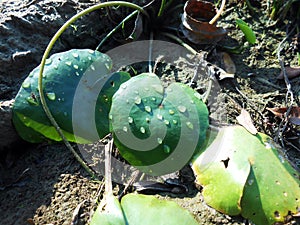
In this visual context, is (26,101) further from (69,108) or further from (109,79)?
(109,79)

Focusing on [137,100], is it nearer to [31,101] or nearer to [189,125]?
[189,125]

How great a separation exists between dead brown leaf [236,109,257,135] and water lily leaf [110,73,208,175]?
0.38ft

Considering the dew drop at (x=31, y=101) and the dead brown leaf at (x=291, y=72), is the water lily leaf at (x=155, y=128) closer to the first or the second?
the dew drop at (x=31, y=101)

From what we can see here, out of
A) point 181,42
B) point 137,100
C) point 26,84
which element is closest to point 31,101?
point 26,84

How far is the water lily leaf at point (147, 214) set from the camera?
1142 millimetres

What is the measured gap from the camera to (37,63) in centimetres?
151

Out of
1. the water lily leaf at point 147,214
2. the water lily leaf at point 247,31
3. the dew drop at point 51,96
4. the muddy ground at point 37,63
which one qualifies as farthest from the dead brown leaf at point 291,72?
the dew drop at point 51,96

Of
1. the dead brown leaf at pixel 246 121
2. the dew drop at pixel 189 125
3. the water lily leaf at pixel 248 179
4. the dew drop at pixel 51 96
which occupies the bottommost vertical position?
the water lily leaf at pixel 248 179

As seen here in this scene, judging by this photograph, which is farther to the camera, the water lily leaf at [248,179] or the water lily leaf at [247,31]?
the water lily leaf at [247,31]

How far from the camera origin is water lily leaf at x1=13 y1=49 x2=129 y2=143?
53.3 inches

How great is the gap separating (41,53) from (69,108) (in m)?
0.28

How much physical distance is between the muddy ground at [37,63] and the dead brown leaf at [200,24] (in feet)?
0.13

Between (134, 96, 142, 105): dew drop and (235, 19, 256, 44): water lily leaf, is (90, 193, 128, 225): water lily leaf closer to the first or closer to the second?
(134, 96, 142, 105): dew drop

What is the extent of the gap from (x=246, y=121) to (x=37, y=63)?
700mm
